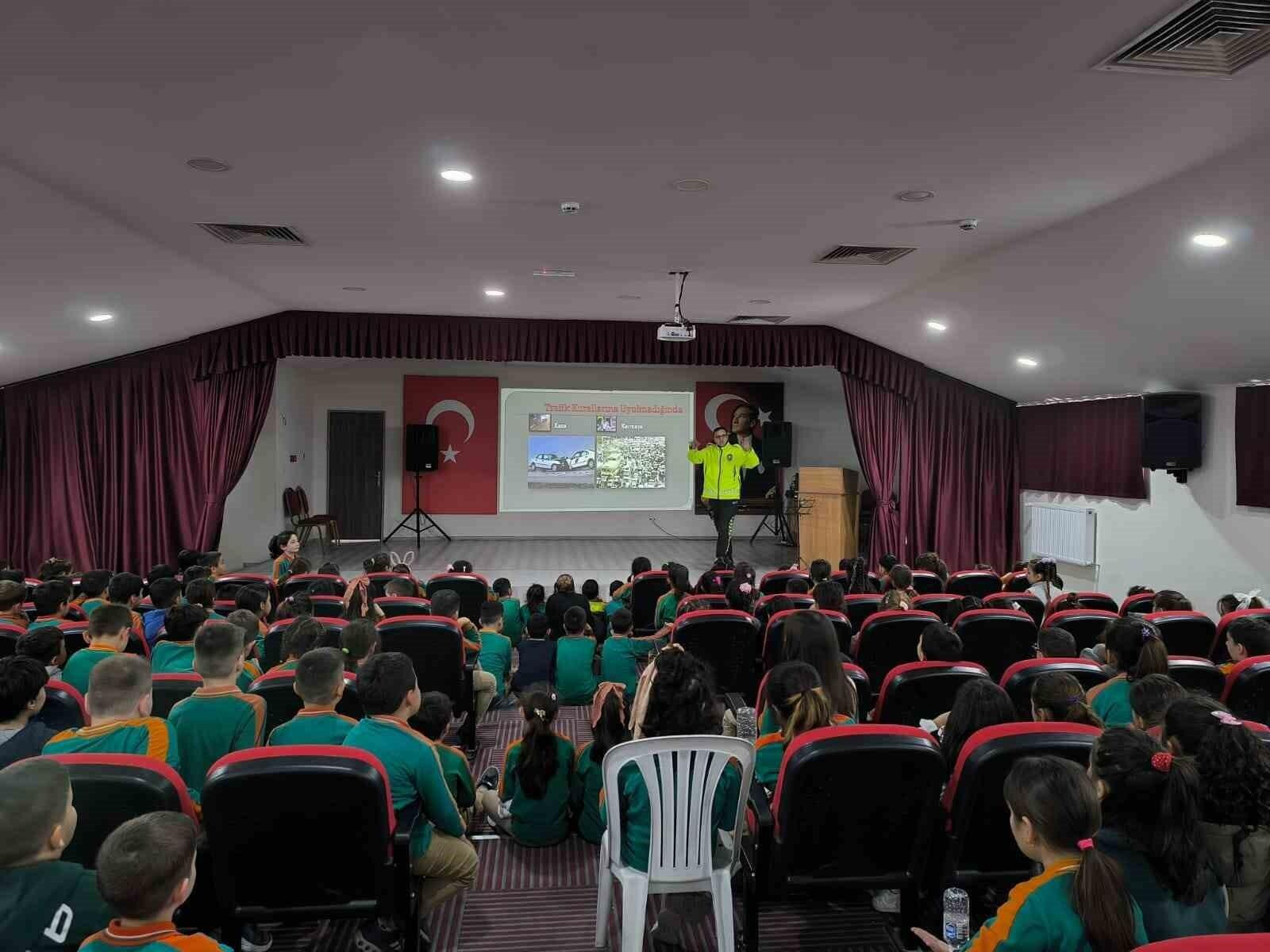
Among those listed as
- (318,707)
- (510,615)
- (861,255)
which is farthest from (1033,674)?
(861,255)

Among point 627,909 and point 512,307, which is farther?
point 512,307

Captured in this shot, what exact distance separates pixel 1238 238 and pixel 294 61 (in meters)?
4.86

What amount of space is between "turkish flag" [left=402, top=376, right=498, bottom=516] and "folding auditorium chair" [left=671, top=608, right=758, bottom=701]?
9510 millimetres

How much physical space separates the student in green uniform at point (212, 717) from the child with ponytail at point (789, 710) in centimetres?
169

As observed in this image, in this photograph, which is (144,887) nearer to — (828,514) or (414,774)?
(414,774)

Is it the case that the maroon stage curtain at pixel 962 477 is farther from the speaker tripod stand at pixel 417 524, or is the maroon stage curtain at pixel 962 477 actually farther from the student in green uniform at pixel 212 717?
the student in green uniform at pixel 212 717

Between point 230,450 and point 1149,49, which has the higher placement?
point 1149,49

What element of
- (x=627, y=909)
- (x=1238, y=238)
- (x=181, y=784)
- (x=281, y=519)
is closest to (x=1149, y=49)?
→ (x=1238, y=238)

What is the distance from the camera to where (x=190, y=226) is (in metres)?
5.73

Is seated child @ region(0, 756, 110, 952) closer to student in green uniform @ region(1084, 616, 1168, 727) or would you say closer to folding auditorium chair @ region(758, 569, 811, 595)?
student in green uniform @ region(1084, 616, 1168, 727)

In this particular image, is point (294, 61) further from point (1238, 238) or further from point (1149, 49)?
point (1238, 238)

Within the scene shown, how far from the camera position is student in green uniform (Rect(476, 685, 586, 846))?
3.06m

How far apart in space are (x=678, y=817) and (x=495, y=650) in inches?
104

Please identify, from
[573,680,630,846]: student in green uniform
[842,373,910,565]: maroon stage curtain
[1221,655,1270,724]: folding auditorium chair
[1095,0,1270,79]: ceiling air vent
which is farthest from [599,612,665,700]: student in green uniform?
[842,373,910,565]: maroon stage curtain
